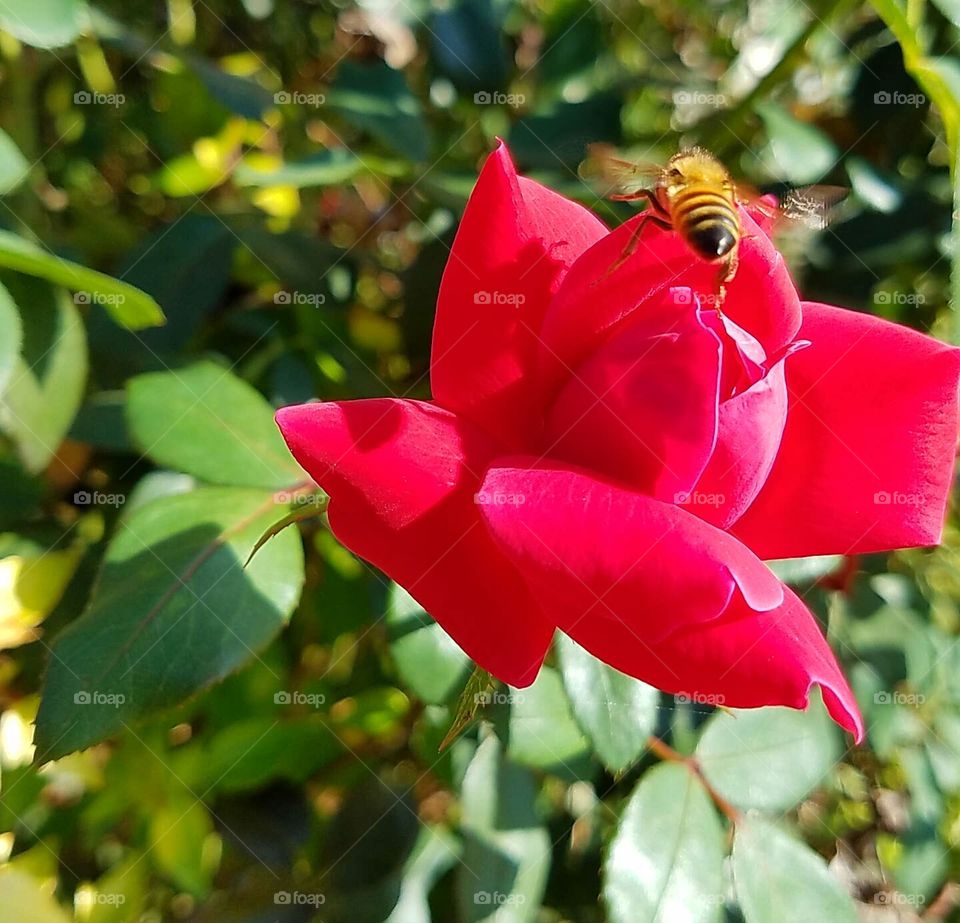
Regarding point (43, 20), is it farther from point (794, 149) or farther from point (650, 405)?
point (794, 149)

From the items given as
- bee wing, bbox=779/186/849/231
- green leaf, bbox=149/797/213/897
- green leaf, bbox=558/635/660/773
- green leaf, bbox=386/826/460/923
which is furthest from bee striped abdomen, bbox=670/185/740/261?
green leaf, bbox=149/797/213/897

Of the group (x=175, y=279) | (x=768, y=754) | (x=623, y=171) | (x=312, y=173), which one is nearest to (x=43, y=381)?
(x=175, y=279)

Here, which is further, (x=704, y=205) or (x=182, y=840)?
(x=182, y=840)

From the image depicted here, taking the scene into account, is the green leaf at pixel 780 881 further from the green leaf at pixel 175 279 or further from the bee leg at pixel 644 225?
the green leaf at pixel 175 279

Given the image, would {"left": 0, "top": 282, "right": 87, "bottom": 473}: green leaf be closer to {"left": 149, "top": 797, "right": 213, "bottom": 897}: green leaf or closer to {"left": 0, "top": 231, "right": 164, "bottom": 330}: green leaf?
{"left": 0, "top": 231, "right": 164, "bottom": 330}: green leaf

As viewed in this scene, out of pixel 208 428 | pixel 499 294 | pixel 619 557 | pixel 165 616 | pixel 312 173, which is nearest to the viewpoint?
pixel 619 557

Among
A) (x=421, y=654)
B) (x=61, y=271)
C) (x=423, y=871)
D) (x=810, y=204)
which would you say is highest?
(x=810, y=204)
